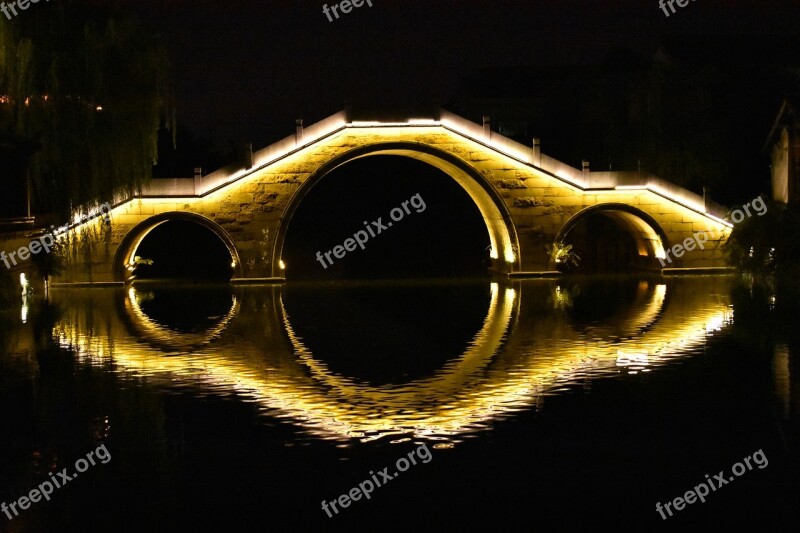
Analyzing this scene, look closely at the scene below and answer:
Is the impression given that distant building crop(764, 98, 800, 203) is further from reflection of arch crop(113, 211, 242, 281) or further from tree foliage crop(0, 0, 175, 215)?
tree foliage crop(0, 0, 175, 215)

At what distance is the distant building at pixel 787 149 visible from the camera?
97.2 ft

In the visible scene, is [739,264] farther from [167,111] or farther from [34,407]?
[34,407]

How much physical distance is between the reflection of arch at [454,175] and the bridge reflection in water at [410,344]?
4.61 m

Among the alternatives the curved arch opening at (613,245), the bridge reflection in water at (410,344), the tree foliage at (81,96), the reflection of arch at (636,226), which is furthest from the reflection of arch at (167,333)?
the curved arch opening at (613,245)

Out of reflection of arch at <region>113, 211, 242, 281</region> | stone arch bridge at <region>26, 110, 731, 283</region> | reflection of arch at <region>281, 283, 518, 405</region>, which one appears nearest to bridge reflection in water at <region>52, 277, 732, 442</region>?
reflection of arch at <region>281, 283, 518, 405</region>

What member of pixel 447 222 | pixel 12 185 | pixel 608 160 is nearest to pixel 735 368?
pixel 12 185

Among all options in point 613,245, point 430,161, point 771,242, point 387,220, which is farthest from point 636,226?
point 387,220

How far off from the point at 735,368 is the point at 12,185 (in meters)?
14.4

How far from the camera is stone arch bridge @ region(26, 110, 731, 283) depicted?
31.2 metres

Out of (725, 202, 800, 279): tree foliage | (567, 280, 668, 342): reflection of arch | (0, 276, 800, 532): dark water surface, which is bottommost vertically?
(0, 276, 800, 532): dark water surface

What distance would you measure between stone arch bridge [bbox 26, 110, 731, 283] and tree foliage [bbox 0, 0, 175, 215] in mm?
2991

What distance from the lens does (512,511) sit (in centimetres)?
894

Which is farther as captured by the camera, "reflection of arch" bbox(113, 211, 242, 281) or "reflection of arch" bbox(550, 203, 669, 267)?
"reflection of arch" bbox(550, 203, 669, 267)

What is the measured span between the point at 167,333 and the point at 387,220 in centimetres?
2661
